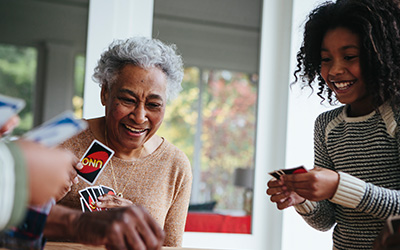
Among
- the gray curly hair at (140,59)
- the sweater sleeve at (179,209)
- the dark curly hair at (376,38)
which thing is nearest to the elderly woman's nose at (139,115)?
the gray curly hair at (140,59)

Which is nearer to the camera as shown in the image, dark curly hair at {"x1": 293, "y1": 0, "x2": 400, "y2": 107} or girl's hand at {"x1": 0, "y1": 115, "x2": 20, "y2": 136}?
girl's hand at {"x1": 0, "y1": 115, "x2": 20, "y2": 136}

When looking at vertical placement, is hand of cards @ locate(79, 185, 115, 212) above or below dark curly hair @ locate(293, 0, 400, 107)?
below

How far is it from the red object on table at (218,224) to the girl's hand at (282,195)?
1234 mm

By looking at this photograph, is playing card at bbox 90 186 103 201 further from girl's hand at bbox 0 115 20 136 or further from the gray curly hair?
girl's hand at bbox 0 115 20 136

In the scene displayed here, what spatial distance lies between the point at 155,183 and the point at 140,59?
575 millimetres

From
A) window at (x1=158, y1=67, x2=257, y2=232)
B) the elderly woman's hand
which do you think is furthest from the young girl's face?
window at (x1=158, y1=67, x2=257, y2=232)

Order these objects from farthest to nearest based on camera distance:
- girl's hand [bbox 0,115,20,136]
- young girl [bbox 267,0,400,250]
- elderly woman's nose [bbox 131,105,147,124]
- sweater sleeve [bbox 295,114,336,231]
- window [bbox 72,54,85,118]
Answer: window [bbox 72,54,85,118] → elderly woman's nose [bbox 131,105,147,124] → sweater sleeve [bbox 295,114,336,231] → young girl [bbox 267,0,400,250] → girl's hand [bbox 0,115,20,136]

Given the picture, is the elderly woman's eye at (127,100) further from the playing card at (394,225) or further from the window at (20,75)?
the playing card at (394,225)

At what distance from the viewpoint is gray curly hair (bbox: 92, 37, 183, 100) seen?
1952 mm

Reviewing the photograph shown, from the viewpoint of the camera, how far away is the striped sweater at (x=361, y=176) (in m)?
1.35

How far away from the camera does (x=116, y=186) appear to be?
1919mm

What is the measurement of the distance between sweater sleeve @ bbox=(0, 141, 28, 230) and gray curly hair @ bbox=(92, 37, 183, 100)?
1.38m

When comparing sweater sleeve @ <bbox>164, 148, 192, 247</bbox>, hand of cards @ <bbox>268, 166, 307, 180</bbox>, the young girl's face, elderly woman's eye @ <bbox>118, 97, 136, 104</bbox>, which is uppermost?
the young girl's face

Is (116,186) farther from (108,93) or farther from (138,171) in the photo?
(108,93)
